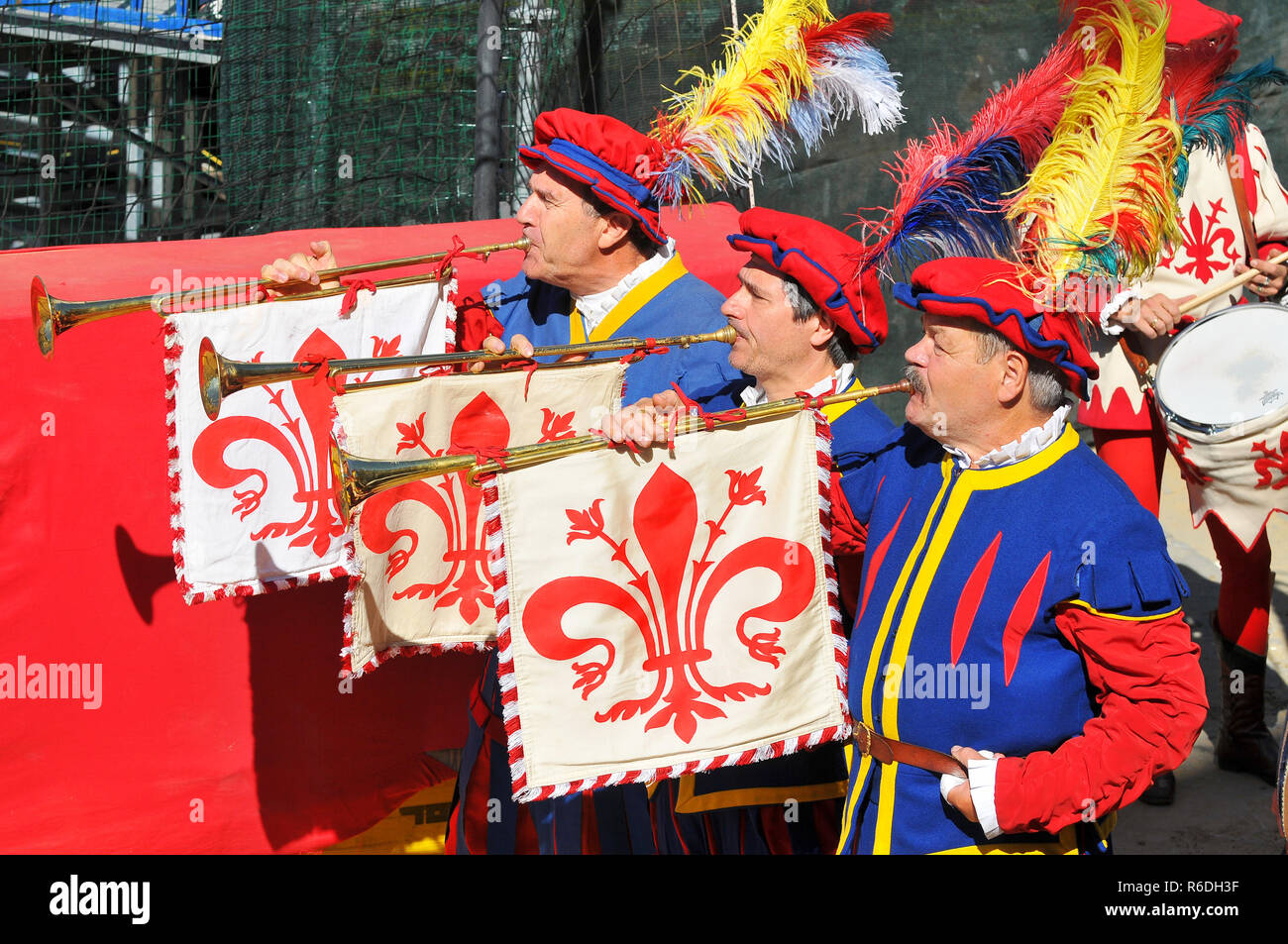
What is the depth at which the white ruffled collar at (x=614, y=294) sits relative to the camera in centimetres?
357

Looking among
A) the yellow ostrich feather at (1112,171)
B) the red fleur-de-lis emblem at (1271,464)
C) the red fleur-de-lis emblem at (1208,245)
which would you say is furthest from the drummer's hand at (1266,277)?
the yellow ostrich feather at (1112,171)

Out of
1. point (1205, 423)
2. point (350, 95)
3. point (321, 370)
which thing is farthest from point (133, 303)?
point (350, 95)

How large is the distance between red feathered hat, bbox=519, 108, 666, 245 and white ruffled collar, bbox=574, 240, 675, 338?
101 mm

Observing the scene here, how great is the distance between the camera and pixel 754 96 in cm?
338

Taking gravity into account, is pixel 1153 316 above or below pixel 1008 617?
above

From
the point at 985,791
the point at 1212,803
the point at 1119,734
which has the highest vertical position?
the point at 1119,734

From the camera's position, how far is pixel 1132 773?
2.27 metres

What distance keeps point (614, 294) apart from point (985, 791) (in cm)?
178

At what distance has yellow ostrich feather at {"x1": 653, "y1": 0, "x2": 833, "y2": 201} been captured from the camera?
3363 millimetres

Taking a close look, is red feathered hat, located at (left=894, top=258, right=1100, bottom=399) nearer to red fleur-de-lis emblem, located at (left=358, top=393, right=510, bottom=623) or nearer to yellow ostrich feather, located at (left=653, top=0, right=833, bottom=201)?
yellow ostrich feather, located at (left=653, top=0, right=833, bottom=201)

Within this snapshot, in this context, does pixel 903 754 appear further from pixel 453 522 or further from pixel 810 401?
pixel 453 522

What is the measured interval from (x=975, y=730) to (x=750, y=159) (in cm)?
166

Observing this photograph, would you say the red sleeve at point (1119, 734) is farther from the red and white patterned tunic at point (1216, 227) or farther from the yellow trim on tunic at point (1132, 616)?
the red and white patterned tunic at point (1216, 227)
